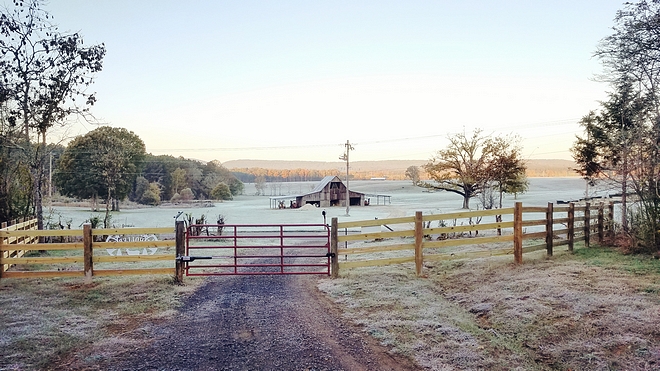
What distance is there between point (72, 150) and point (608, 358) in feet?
181

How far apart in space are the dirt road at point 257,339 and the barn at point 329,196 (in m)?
49.6

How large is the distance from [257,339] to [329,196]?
5294 cm

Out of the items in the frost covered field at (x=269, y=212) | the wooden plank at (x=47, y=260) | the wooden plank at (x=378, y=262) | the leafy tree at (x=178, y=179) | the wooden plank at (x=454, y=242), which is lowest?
the frost covered field at (x=269, y=212)

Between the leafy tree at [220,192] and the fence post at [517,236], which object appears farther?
the leafy tree at [220,192]

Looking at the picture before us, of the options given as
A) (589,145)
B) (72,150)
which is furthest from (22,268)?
(72,150)

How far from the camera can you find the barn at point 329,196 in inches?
2259

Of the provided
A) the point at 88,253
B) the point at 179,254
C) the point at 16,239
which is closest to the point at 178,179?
the point at 16,239

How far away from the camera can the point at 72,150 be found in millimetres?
48156

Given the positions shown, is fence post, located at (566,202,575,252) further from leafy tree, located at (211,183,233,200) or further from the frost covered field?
leafy tree, located at (211,183,233,200)

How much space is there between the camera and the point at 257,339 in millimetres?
5383

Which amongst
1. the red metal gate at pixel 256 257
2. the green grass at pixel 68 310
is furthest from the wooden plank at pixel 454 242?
the green grass at pixel 68 310

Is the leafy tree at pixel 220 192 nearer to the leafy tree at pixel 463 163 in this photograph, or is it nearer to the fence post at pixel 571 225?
the leafy tree at pixel 463 163

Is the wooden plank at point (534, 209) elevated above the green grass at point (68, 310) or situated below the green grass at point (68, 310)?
above

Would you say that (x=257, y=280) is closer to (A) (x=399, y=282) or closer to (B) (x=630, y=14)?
(A) (x=399, y=282)
